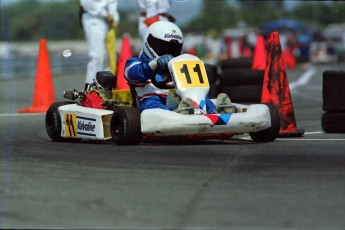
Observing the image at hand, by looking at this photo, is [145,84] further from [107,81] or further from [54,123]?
[54,123]

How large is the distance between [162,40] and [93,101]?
92cm

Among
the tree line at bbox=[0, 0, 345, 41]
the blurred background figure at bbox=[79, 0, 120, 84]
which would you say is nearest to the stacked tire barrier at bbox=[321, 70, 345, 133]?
the blurred background figure at bbox=[79, 0, 120, 84]

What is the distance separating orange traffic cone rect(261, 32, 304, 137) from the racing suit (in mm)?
1177

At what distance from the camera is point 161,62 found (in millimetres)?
9477

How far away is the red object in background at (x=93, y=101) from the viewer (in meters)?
10.1

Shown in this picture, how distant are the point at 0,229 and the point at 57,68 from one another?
25.2 m

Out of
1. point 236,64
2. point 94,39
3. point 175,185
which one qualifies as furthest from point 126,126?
point 236,64

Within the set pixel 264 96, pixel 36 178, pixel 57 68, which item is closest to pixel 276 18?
pixel 57 68

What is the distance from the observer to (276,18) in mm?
43625

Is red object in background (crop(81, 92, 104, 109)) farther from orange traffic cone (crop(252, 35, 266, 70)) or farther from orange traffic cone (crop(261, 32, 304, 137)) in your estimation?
orange traffic cone (crop(252, 35, 266, 70))

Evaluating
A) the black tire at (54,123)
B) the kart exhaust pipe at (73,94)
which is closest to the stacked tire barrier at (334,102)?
the kart exhaust pipe at (73,94)

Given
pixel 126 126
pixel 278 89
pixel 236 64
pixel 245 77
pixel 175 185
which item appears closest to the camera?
pixel 175 185

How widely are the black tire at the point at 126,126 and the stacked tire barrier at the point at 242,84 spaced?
5920 mm

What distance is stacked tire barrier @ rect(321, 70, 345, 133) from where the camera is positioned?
1070 cm
